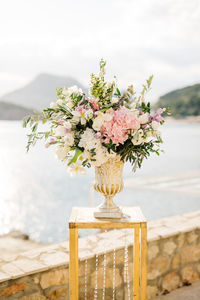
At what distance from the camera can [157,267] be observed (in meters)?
2.54

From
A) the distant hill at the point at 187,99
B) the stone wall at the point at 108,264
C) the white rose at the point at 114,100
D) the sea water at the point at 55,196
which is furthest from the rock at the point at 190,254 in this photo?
the distant hill at the point at 187,99

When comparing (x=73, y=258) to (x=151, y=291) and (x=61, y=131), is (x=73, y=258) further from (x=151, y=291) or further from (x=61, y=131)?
(x=151, y=291)

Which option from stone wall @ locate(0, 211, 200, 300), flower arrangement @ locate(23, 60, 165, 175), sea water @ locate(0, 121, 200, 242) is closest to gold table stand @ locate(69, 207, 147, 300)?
flower arrangement @ locate(23, 60, 165, 175)

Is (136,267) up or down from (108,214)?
down

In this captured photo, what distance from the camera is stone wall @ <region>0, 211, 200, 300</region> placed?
202 cm

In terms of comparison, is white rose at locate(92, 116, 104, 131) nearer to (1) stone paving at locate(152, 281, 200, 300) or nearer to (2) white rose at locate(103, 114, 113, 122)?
(2) white rose at locate(103, 114, 113, 122)

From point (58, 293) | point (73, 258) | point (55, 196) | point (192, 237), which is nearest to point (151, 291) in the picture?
point (192, 237)

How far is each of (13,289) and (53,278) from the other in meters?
0.25

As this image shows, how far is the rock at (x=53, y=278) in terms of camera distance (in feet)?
6.75

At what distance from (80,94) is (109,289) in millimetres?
1345

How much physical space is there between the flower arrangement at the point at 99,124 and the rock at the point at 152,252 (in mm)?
992

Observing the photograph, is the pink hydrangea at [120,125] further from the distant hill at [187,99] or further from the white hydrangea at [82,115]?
the distant hill at [187,99]

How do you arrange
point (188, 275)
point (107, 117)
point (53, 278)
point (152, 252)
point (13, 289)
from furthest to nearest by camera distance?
point (188, 275), point (152, 252), point (53, 278), point (13, 289), point (107, 117)

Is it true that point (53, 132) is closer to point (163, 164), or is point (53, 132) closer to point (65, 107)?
point (65, 107)
